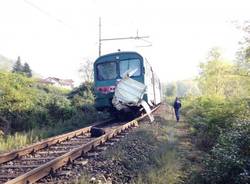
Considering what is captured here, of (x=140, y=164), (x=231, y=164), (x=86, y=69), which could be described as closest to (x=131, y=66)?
Answer: (x=140, y=164)

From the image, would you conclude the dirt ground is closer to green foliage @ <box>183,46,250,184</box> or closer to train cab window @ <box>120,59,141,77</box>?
green foliage @ <box>183,46,250,184</box>

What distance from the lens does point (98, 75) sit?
1644cm

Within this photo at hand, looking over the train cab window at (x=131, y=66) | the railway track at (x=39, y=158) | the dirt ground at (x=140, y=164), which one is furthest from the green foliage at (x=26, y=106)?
the dirt ground at (x=140, y=164)

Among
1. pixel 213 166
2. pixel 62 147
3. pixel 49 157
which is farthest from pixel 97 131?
pixel 213 166

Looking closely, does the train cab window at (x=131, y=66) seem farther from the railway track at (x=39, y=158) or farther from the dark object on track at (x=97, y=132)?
the railway track at (x=39, y=158)

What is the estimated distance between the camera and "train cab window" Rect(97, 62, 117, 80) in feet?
53.0

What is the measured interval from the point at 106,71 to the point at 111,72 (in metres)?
0.27

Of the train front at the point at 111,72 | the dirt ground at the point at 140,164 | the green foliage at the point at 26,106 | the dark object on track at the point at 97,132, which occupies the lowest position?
the dirt ground at the point at 140,164

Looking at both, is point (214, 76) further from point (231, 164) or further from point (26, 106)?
point (231, 164)

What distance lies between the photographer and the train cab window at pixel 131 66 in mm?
15953

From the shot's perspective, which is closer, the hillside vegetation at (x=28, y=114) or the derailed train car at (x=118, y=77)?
the hillside vegetation at (x=28, y=114)

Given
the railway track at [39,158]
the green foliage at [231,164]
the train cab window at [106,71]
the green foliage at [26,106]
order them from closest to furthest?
the green foliage at [231,164]
the railway track at [39,158]
the green foliage at [26,106]
the train cab window at [106,71]

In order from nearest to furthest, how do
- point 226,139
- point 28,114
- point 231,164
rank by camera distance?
point 231,164 < point 226,139 < point 28,114

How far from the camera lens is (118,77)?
1592 centimetres
